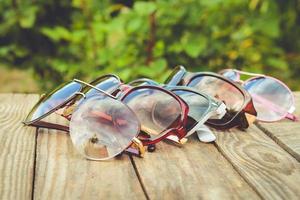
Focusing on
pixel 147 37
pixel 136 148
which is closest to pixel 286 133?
pixel 136 148

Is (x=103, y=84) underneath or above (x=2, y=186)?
above

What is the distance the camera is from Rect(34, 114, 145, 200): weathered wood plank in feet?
3.06

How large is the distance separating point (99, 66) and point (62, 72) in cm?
31

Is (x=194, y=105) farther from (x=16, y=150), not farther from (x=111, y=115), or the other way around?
(x=16, y=150)

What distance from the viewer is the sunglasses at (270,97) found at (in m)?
1.38

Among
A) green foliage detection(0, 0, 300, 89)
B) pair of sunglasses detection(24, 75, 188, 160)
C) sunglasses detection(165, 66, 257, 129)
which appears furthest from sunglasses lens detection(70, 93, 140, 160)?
green foliage detection(0, 0, 300, 89)

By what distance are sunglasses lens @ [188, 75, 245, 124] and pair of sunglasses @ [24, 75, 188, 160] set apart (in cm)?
15

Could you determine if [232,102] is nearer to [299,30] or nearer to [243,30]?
[243,30]

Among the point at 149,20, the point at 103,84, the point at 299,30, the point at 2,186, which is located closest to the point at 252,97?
the point at 103,84

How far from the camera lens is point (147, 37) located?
2.82 meters

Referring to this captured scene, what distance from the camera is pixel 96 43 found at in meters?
3.07

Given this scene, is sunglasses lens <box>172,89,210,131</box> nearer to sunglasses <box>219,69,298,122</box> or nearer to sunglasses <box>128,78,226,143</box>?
sunglasses <box>128,78,226,143</box>

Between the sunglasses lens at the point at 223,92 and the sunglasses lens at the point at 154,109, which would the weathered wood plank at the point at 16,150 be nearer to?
the sunglasses lens at the point at 154,109

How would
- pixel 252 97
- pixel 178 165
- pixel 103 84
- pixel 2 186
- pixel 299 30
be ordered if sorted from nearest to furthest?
1. pixel 2 186
2. pixel 178 165
3. pixel 103 84
4. pixel 252 97
5. pixel 299 30
